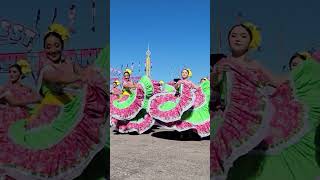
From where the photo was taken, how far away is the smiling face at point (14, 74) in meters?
4.63

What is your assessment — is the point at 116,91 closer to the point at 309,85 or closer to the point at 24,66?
the point at 24,66

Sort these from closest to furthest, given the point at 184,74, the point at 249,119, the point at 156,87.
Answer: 1. the point at 249,119
2. the point at 184,74
3. the point at 156,87

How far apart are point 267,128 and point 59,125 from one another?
207 cm

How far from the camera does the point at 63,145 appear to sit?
4.47 metres

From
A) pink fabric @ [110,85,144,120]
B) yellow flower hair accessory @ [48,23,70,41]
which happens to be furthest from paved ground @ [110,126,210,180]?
yellow flower hair accessory @ [48,23,70,41]

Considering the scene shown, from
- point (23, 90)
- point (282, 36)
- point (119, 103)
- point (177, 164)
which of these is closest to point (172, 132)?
point (119, 103)

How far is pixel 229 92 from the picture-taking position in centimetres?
386

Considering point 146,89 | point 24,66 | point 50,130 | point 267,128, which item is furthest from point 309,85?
point 146,89

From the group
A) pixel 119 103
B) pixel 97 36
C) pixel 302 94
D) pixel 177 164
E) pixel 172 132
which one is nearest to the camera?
pixel 302 94

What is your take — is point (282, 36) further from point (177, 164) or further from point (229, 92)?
point (177, 164)

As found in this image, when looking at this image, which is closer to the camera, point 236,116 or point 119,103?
point 236,116

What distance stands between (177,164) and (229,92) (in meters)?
4.02

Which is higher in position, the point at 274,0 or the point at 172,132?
the point at 274,0

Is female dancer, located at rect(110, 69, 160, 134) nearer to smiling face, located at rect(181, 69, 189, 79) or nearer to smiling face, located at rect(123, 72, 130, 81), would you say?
smiling face, located at rect(123, 72, 130, 81)
